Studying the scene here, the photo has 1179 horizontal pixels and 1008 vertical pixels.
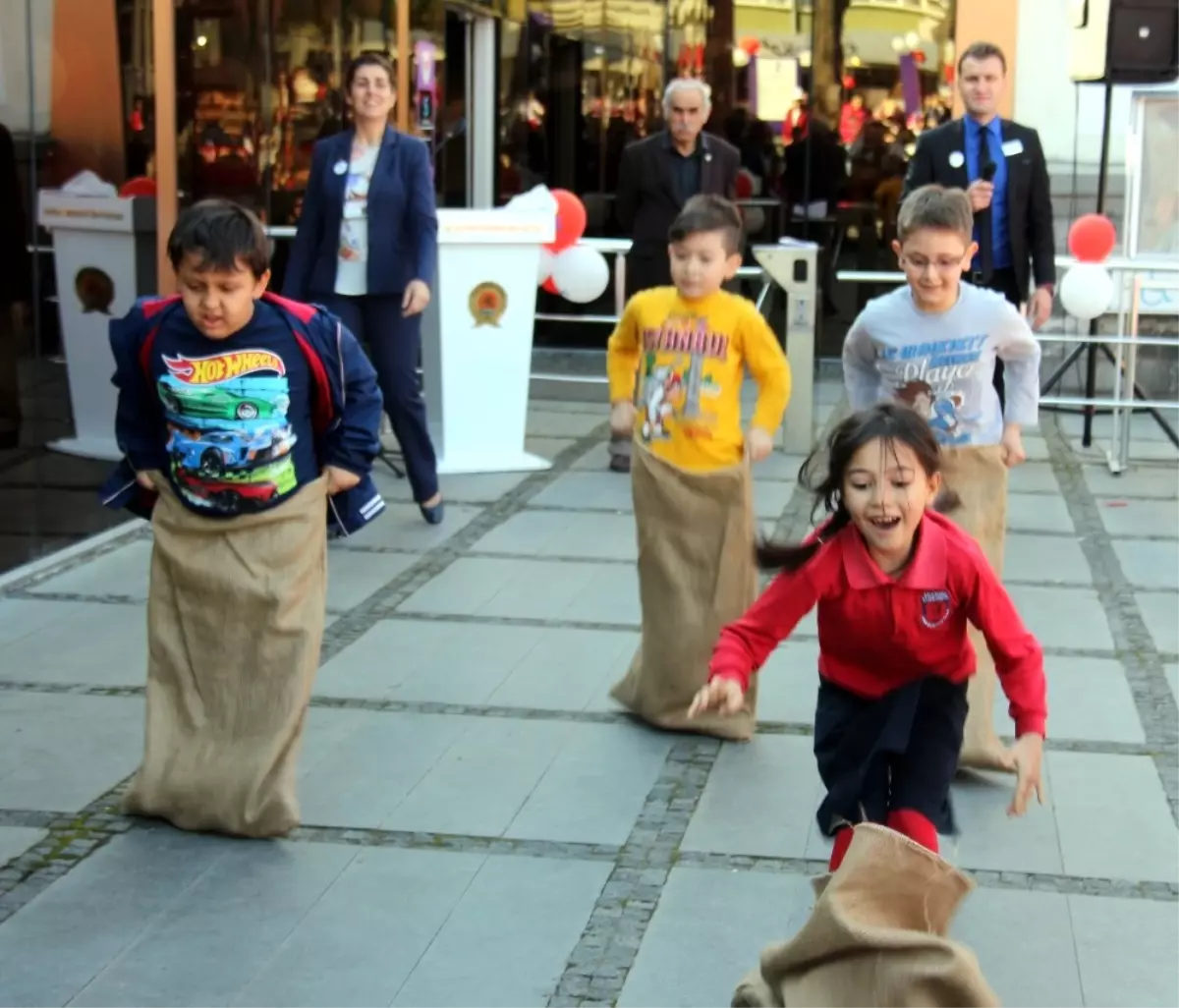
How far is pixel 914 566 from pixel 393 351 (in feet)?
16.2

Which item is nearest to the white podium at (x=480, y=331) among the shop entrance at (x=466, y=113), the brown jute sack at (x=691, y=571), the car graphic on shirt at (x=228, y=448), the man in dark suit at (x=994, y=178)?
the man in dark suit at (x=994, y=178)

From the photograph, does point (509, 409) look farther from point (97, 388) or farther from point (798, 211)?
point (798, 211)

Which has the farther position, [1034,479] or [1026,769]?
[1034,479]

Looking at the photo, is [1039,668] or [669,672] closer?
[1039,668]

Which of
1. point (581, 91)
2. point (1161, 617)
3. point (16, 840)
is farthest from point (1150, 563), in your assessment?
point (581, 91)

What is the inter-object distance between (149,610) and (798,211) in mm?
11039

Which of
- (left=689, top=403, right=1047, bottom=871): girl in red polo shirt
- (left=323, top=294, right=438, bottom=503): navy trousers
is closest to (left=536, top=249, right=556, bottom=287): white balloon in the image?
(left=323, top=294, right=438, bottom=503): navy trousers

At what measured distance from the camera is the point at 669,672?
5727 millimetres

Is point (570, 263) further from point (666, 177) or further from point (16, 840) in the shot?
point (16, 840)

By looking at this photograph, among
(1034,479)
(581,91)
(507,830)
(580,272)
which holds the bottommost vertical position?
(1034,479)

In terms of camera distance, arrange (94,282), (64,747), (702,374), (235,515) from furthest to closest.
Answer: (94,282) < (702,374) < (64,747) < (235,515)

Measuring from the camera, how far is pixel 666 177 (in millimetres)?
10094

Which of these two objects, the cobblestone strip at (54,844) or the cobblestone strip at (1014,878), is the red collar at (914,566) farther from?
the cobblestone strip at (54,844)

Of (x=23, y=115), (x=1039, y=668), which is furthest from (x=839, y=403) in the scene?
(x=1039, y=668)
